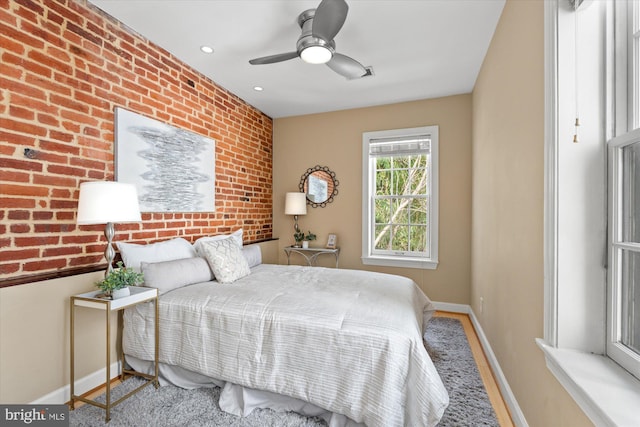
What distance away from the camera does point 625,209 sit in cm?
109

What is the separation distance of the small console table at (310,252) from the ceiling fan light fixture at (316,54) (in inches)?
99.2

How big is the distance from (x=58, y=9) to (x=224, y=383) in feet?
8.94

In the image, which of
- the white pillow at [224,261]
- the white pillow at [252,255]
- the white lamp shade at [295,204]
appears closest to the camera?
the white pillow at [224,261]

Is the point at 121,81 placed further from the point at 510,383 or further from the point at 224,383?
the point at 510,383

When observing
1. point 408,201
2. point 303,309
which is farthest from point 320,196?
point 303,309

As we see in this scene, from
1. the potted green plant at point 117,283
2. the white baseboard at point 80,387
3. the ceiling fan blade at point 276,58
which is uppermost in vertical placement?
the ceiling fan blade at point 276,58

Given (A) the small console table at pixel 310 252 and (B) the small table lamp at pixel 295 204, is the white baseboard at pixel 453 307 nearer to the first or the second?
(A) the small console table at pixel 310 252

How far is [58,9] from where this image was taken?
6.33 feet

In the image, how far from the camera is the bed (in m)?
1.55

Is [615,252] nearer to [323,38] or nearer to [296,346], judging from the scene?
[296,346]

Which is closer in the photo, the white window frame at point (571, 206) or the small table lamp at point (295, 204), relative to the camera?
the white window frame at point (571, 206)

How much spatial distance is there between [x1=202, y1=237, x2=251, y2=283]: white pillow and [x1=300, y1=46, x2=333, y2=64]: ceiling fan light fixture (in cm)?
173

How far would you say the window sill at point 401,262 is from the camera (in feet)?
12.5

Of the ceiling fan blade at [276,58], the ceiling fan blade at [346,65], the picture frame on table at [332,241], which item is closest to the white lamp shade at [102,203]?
the ceiling fan blade at [276,58]
